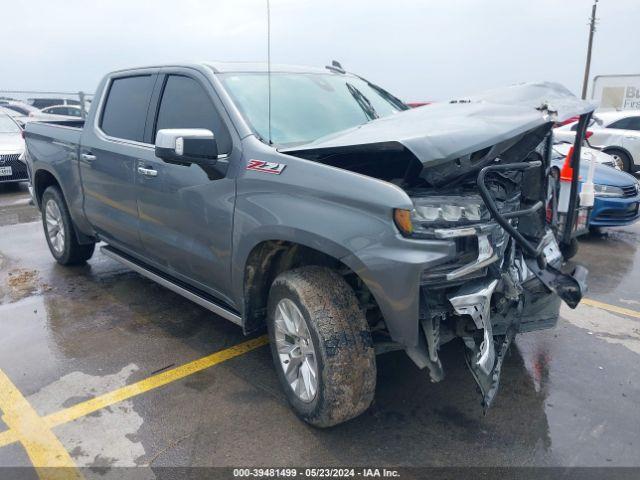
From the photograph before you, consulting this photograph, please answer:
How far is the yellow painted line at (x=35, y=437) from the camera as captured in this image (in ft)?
8.71

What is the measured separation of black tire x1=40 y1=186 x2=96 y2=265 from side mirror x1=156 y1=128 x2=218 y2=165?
2761mm

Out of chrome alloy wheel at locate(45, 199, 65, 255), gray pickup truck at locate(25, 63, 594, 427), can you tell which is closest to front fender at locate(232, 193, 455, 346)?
gray pickup truck at locate(25, 63, 594, 427)

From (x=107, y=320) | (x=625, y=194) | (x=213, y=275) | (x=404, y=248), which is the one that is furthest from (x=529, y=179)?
(x=625, y=194)

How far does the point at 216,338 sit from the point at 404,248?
2.13m

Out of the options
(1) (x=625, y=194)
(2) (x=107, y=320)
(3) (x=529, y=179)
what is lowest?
(2) (x=107, y=320)

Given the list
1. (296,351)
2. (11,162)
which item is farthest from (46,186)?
(11,162)

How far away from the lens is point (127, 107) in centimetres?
441

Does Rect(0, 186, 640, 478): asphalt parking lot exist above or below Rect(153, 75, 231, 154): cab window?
below

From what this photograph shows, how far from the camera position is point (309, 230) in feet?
8.85

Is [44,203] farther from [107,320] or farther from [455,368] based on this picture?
[455,368]

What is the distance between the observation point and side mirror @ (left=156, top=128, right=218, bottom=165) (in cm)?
301

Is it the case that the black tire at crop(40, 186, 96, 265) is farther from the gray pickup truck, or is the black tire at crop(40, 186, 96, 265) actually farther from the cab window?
the cab window

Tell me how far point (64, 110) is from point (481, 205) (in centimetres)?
2138

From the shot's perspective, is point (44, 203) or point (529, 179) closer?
point (529, 179)
